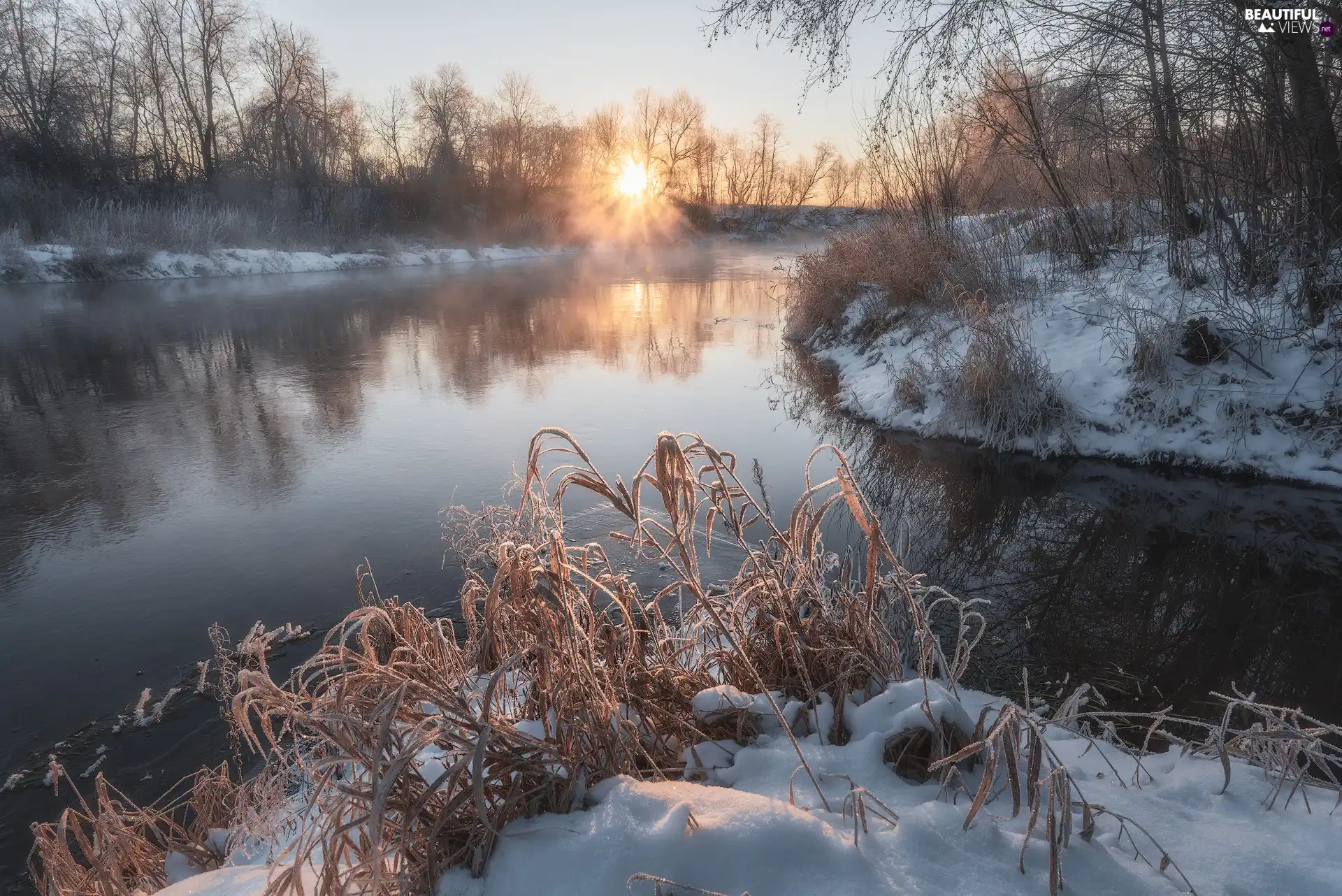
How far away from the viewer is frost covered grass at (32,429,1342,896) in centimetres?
145

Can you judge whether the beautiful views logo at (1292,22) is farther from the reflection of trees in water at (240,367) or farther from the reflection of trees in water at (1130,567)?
the reflection of trees in water at (240,367)

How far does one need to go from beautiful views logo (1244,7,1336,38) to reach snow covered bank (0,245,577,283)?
26140 millimetres

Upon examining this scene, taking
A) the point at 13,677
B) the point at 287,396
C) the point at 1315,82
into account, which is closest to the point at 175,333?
the point at 287,396

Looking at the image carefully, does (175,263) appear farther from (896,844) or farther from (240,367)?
(896,844)

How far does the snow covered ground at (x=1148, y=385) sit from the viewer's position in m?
5.98

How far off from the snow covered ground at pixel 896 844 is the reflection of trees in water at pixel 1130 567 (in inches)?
74.2

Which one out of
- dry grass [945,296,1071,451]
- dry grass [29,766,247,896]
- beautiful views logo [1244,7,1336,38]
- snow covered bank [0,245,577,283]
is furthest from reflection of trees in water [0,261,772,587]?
beautiful views logo [1244,7,1336,38]

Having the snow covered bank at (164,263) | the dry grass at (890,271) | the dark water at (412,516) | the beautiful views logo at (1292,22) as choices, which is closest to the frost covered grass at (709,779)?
the dark water at (412,516)

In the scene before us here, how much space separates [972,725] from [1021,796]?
0.22 m

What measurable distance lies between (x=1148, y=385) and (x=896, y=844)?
21.4ft

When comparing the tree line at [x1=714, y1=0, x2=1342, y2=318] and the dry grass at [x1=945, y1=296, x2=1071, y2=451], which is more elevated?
the tree line at [x1=714, y1=0, x2=1342, y2=318]

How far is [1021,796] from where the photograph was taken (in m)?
1.76

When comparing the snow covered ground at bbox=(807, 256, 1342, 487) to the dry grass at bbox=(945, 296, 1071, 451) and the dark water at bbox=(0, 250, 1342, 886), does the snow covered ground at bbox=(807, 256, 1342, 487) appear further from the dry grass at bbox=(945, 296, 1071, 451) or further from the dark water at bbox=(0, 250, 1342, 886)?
the dark water at bbox=(0, 250, 1342, 886)

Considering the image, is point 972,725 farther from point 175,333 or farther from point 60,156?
point 60,156
